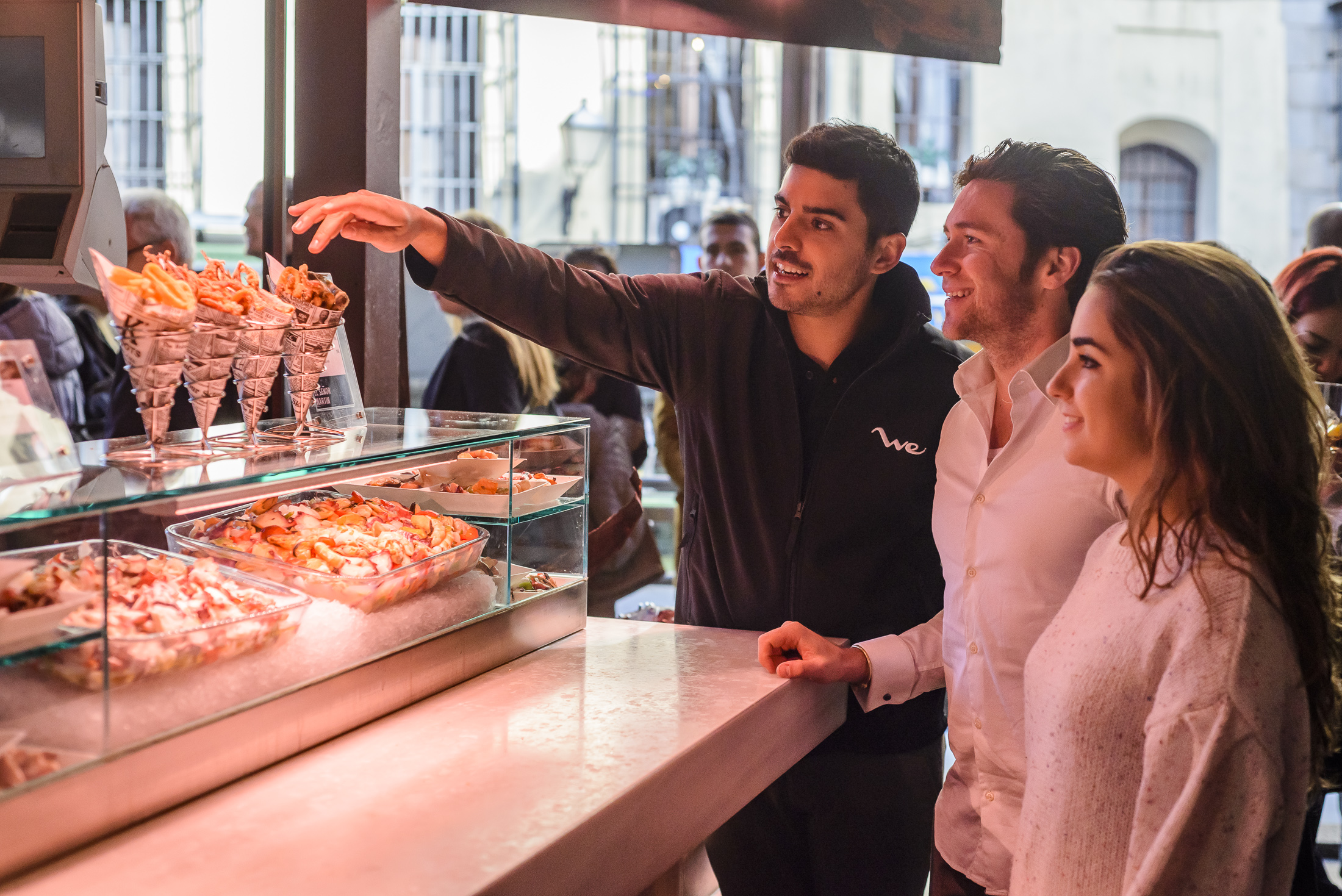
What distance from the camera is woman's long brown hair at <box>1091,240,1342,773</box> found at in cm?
110

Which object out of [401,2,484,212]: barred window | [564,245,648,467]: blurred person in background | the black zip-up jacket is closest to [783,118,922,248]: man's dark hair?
the black zip-up jacket

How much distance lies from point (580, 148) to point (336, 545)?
13192mm

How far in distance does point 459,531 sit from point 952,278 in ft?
2.94

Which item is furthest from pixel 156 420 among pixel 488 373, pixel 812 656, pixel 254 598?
pixel 488 373

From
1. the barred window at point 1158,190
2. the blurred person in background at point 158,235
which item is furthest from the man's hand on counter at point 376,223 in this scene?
the barred window at point 1158,190

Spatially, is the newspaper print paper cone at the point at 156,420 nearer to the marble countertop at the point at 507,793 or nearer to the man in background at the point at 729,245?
the marble countertop at the point at 507,793

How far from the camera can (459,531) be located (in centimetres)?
169

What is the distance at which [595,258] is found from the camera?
3.63m

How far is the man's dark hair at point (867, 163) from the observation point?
2.11 meters

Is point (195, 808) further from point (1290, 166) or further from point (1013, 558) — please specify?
point (1290, 166)

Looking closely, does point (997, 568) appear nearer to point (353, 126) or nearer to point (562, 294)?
point (562, 294)

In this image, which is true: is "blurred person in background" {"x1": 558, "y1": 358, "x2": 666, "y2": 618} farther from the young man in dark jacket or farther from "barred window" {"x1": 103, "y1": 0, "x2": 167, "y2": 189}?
"barred window" {"x1": 103, "y1": 0, "x2": 167, "y2": 189}

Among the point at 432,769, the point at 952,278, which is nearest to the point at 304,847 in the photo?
the point at 432,769

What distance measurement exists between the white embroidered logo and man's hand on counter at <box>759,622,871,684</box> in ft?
1.27
